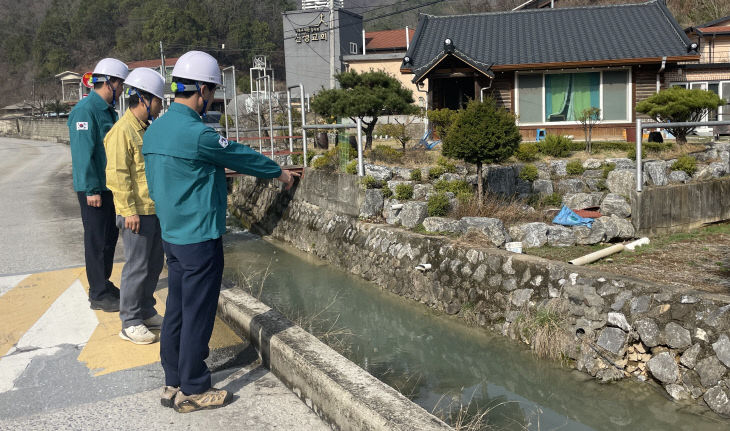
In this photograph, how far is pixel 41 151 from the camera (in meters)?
29.9

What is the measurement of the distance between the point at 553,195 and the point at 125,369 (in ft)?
26.0

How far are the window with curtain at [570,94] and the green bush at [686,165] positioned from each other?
280 inches

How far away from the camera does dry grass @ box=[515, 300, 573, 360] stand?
6.46m

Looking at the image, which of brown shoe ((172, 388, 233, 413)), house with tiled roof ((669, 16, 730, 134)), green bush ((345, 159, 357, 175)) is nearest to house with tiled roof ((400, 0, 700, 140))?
house with tiled roof ((669, 16, 730, 134))

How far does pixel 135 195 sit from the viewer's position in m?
4.72

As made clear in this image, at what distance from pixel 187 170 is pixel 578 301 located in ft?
14.6

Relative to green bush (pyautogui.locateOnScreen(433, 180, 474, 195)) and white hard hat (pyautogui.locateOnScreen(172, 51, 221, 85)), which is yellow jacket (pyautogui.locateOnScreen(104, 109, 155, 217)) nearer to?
white hard hat (pyautogui.locateOnScreen(172, 51, 221, 85))

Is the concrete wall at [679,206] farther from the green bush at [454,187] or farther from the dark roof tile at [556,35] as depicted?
the dark roof tile at [556,35]

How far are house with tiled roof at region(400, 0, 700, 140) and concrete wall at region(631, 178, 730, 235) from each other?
750cm

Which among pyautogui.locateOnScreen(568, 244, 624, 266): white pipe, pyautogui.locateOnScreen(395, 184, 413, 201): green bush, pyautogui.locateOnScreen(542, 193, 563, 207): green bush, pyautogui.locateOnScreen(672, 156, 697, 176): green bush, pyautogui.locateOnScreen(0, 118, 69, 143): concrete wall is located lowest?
pyautogui.locateOnScreen(568, 244, 624, 266): white pipe

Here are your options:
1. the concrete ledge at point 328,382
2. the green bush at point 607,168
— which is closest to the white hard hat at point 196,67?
the concrete ledge at point 328,382

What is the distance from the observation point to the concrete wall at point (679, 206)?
8758 millimetres

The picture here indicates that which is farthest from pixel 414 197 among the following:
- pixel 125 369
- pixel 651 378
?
pixel 125 369

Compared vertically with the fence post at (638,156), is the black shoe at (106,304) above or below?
below
